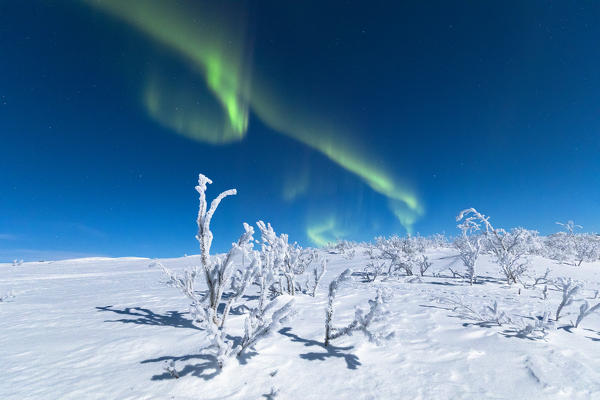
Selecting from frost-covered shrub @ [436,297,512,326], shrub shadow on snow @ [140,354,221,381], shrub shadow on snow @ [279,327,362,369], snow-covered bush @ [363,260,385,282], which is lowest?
shrub shadow on snow @ [140,354,221,381]

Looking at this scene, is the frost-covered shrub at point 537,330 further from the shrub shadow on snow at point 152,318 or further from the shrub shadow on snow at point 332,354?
the shrub shadow on snow at point 152,318

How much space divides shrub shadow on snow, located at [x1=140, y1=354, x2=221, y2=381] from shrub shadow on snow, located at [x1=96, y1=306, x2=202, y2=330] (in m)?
1.01

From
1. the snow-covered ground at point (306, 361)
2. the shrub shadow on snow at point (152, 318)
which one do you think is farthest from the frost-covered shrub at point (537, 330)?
the shrub shadow on snow at point (152, 318)

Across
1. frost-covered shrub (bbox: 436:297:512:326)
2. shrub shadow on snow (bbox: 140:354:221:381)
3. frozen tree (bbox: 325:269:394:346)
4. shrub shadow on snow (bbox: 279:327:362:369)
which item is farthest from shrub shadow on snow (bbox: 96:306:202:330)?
frost-covered shrub (bbox: 436:297:512:326)

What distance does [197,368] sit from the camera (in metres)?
2.46

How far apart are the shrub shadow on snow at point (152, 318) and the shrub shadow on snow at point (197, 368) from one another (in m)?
1.01

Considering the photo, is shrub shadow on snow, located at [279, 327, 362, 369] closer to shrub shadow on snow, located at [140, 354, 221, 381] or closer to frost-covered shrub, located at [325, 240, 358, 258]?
shrub shadow on snow, located at [140, 354, 221, 381]

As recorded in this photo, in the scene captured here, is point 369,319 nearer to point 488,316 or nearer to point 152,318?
point 488,316

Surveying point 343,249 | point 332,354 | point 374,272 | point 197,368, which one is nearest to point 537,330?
point 332,354

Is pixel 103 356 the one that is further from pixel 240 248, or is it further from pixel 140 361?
pixel 240 248

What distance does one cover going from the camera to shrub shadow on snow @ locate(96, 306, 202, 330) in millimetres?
3895

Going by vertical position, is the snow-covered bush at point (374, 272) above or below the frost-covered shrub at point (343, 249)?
below

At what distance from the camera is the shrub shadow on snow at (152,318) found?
12.8 feet

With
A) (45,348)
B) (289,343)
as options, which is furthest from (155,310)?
(289,343)
